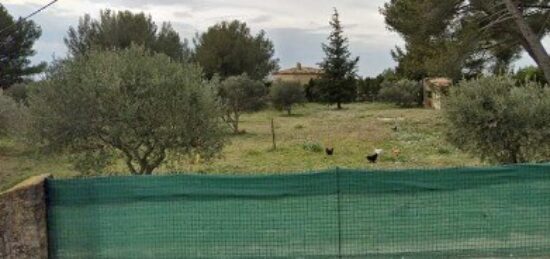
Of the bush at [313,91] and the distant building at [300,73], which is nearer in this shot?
the bush at [313,91]

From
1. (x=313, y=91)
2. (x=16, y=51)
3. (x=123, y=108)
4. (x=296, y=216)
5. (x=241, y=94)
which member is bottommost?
(x=296, y=216)

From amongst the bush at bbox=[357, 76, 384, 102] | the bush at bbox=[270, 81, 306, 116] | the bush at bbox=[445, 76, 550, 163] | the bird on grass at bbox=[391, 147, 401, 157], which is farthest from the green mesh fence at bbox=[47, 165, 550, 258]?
the bush at bbox=[357, 76, 384, 102]

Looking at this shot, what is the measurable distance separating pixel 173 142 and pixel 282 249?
7.61 meters

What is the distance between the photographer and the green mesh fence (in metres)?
7.38

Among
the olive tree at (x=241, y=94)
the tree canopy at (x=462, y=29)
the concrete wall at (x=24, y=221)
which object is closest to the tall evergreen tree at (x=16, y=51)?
the olive tree at (x=241, y=94)

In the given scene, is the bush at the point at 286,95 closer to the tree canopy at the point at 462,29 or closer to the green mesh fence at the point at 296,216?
the tree canopy at the point at 462,29

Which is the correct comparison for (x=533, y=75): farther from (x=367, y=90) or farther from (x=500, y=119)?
(x=367, y=90)

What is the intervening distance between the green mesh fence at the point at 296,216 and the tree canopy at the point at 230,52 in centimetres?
5430

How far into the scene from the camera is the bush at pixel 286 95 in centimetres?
4925

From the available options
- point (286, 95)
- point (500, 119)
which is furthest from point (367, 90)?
point (500, 119)

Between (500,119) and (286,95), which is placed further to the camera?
(286,95)

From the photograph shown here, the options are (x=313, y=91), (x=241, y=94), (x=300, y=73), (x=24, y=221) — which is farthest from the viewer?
(x=300, y=73)

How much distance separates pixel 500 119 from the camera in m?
14.7

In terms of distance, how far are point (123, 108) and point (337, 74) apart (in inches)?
1895
